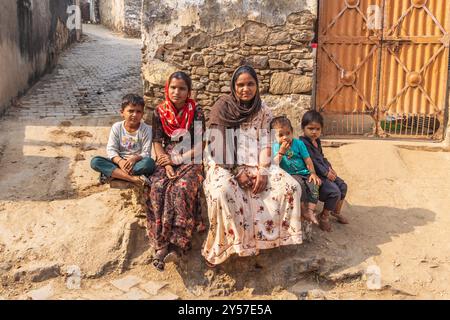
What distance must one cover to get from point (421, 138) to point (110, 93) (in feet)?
19.1

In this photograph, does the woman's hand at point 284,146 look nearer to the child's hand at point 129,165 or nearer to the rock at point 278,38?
the child's hand at point 129,165

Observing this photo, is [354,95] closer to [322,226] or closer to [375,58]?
[375,58]

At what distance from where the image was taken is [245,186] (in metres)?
3.88

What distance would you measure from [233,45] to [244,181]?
2.79 m

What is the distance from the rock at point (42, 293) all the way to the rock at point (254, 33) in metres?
3.81

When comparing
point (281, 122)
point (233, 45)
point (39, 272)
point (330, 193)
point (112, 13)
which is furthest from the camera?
point (112, 13)

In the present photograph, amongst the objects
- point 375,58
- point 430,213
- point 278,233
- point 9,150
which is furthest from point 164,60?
point 430,213

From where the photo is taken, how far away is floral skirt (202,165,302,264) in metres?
3.70

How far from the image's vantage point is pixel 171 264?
4.02 metres

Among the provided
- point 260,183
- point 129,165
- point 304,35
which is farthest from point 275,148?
point 304,35

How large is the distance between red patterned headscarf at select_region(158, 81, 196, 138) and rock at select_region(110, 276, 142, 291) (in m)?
1.25

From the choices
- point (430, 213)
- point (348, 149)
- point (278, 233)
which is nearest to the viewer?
point (278, 233)

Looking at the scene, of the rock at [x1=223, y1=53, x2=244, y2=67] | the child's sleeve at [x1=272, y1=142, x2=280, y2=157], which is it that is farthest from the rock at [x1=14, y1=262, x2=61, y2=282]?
the rock at [x1=223, y1=53, x2=244, y2=67]

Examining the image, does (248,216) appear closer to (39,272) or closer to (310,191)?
(310,191)
